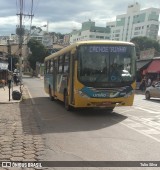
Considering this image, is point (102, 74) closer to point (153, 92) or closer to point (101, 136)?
point (101, 136)

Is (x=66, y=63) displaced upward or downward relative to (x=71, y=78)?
upward

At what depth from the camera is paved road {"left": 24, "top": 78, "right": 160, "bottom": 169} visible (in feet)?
26.1

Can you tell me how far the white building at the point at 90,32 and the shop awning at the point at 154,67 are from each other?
330ft

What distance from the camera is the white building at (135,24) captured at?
489 ft

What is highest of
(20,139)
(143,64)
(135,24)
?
(135,24)

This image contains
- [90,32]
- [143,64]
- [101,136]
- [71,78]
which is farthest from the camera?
[90,32]

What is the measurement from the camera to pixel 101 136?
33.8ft

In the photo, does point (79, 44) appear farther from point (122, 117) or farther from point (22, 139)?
point (22, 139)

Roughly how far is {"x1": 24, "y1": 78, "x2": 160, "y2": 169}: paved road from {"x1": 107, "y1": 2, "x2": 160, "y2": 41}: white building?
456 feet

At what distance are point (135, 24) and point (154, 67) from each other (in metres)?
118

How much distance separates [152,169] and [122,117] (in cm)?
796

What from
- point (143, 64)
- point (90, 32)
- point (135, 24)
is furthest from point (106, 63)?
point (135, 24)

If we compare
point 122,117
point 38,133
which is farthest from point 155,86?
point 38,133

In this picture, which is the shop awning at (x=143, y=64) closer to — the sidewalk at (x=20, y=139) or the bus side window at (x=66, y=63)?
the bus side window at (x=66, y=63)
